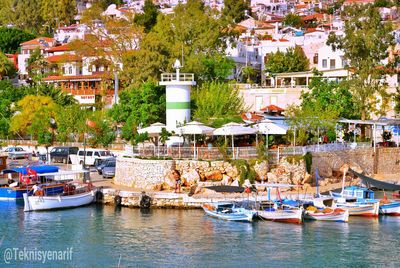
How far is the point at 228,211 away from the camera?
38844mm

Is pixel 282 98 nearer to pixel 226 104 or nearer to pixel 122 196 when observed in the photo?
pixel 226 104

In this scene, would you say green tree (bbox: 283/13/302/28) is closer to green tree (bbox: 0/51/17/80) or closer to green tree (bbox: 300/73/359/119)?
green tree (bbox: 0/51/17/80)

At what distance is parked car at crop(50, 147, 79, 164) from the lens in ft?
185

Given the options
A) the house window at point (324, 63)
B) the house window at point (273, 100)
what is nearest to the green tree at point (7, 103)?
the house window at point (273, 100)

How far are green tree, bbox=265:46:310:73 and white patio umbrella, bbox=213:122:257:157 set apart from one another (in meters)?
30.9

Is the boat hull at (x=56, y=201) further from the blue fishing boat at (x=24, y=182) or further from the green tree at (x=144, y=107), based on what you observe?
the green tree at (x=144, y=107)

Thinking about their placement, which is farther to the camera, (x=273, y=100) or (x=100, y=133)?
(x=273, y=100)

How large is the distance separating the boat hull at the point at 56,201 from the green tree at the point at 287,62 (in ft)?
116

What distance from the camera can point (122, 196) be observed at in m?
42.4

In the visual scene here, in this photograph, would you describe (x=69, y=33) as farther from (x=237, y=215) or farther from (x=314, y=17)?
(x=237, y=215)

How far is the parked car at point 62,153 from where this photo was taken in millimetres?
56359

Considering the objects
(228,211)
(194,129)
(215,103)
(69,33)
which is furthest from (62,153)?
(69,33)

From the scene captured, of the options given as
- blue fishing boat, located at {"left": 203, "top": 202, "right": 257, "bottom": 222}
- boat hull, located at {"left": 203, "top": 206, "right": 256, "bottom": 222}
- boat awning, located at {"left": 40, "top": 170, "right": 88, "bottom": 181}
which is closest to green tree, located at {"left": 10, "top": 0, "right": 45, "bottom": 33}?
boat awning, located at {"left": 40, "top": 170, "right": 88, "bottom": 181}

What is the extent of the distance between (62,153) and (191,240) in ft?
78.3
